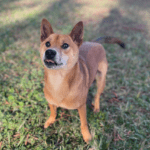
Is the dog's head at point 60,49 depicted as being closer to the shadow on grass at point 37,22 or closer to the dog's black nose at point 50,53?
the dog's black nose at point 50,53

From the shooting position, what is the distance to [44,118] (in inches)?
Result: 101

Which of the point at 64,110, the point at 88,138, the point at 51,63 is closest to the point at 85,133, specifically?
the point at 88,138

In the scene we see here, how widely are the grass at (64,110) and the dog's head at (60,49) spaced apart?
4.28 feet

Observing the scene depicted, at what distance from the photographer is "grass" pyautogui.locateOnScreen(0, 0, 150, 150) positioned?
225 cm

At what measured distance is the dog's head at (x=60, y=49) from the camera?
1.63m

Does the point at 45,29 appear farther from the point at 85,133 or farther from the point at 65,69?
the point at 85,133

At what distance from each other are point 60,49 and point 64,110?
148cm

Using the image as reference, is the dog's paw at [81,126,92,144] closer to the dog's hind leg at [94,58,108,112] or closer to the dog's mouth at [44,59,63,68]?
the dog's hind leg at [94,58,108,112]

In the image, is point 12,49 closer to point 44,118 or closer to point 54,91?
point 44,118

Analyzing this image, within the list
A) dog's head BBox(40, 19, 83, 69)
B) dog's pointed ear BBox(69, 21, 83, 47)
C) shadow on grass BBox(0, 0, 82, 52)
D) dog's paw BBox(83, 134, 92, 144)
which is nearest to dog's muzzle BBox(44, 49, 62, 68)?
dog's head BBox(40, 19, 83, 69)

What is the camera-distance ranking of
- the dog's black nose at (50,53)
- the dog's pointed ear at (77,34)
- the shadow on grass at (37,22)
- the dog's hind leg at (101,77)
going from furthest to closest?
the shadow on grass at (37,22) < the dog's hind leg at (101,77) < the dog's pointed ear at (77,34) < the dog's black nose at (50,53)

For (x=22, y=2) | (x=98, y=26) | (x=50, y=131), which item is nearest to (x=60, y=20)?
(x=98, y=26)

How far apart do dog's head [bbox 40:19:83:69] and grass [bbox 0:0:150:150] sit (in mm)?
1303

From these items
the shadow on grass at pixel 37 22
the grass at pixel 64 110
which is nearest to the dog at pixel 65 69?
the grass at pixel 64 110
